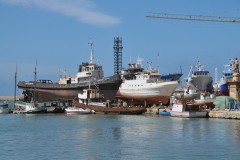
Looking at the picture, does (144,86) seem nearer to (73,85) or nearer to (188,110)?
(73,85)

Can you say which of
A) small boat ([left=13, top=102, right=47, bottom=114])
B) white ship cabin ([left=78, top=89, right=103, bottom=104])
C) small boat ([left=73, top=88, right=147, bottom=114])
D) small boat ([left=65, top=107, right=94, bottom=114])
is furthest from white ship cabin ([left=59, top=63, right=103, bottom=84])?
small boat ([left=65, top=107, right=94, bottom=114])

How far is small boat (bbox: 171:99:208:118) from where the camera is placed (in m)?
69.7

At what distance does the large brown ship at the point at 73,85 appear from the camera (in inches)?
3696

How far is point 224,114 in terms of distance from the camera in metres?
66.2

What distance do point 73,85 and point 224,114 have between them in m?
40.4

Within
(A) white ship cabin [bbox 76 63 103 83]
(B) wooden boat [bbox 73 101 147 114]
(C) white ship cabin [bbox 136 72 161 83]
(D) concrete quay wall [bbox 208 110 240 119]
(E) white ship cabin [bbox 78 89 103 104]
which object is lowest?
(D) concrete quay wall [bbox 208 110 240 119]

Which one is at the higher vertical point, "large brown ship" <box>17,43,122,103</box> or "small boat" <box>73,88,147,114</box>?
"large brown ship" <box>17,43,122,103</box>

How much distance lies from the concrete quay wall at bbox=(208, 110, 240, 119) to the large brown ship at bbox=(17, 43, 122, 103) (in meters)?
28.7

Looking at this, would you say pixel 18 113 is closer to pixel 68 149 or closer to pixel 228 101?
pixel 228 101

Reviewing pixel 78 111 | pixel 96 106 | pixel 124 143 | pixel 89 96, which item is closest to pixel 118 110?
pixel 96 106

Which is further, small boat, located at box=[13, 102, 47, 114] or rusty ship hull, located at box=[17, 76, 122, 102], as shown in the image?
rusty ship hull, located at box=[17, 76, 122, 102]

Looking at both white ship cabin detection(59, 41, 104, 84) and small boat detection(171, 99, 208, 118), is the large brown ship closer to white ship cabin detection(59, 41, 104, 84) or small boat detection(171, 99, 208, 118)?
white ship cabin detection(59, 41, 104, 84)

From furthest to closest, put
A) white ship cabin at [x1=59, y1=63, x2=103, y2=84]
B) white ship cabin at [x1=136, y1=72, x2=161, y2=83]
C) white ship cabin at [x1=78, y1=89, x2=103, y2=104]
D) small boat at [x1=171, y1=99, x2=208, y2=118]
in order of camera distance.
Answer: white ship cabin at [x1=59, y1=63, x2=103, y2=84]
white ship cabin at [x1=136, y1=72, x2=161, y2=83]
white ship cabin at [x1=78, y1=89, x2=103, y2=104]
small boat at [x1=171, y1=99, x2=208, y2=118]

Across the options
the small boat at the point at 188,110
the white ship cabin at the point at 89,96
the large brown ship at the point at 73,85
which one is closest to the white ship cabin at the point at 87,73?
the large brown ship at the point at 73,85
